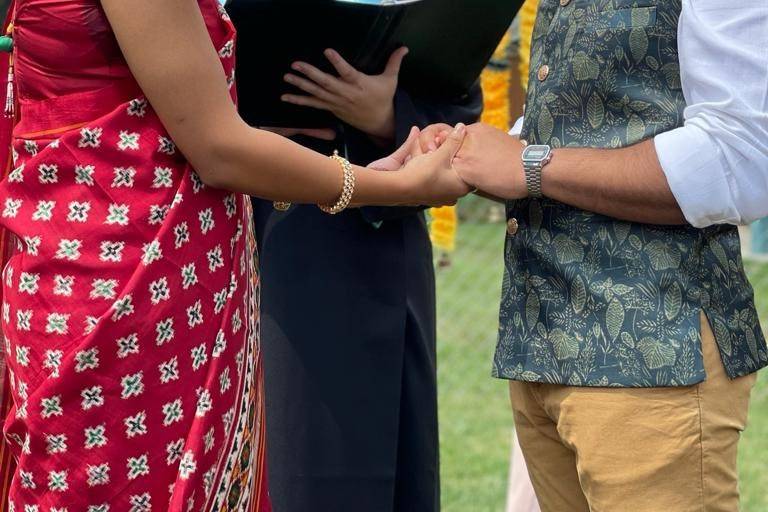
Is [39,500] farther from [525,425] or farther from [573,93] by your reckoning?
[573,93]

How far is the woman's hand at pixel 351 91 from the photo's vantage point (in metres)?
2.38

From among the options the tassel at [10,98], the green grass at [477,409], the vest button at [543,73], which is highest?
the vest button at [543,73]

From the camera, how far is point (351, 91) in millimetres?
2447

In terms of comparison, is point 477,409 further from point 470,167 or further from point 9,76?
point 9,76

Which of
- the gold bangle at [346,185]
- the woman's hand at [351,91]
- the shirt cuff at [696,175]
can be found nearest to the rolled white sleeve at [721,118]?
the shirt cuff at [696,175]

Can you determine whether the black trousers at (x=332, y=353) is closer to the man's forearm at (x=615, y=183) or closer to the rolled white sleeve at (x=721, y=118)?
the man's forearm at (x=615, y=183)

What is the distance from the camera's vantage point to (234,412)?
195 centimetres

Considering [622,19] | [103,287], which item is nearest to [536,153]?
[622,19]

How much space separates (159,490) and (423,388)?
107cm

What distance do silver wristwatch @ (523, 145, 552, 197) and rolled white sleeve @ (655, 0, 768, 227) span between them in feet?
0.67

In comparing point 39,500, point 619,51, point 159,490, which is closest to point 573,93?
point 619,51

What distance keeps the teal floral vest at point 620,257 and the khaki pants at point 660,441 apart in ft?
0.10

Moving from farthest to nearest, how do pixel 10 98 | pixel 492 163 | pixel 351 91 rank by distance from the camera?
1. pixel 351 91
2. pixel 492 163
3. pixel 10 98

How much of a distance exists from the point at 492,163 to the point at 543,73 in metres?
0.19
